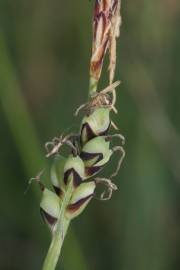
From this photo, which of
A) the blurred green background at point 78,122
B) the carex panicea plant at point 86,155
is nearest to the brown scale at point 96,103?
the carex panicea plant at point 86,155

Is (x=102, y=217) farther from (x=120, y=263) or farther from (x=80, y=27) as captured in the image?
(x=80, y=27)

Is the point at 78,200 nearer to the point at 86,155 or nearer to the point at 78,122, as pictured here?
the point at 86,155

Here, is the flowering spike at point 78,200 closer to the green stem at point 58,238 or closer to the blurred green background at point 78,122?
the green stem at point 58,238

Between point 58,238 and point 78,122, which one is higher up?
point 78,122

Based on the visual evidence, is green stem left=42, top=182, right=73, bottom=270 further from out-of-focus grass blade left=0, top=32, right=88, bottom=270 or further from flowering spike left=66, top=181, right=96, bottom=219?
out-of-focus grass blade left=0, top=32, right=88, bottom=270

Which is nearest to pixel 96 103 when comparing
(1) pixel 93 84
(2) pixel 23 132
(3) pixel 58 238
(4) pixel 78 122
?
(1) pixel 93 84
